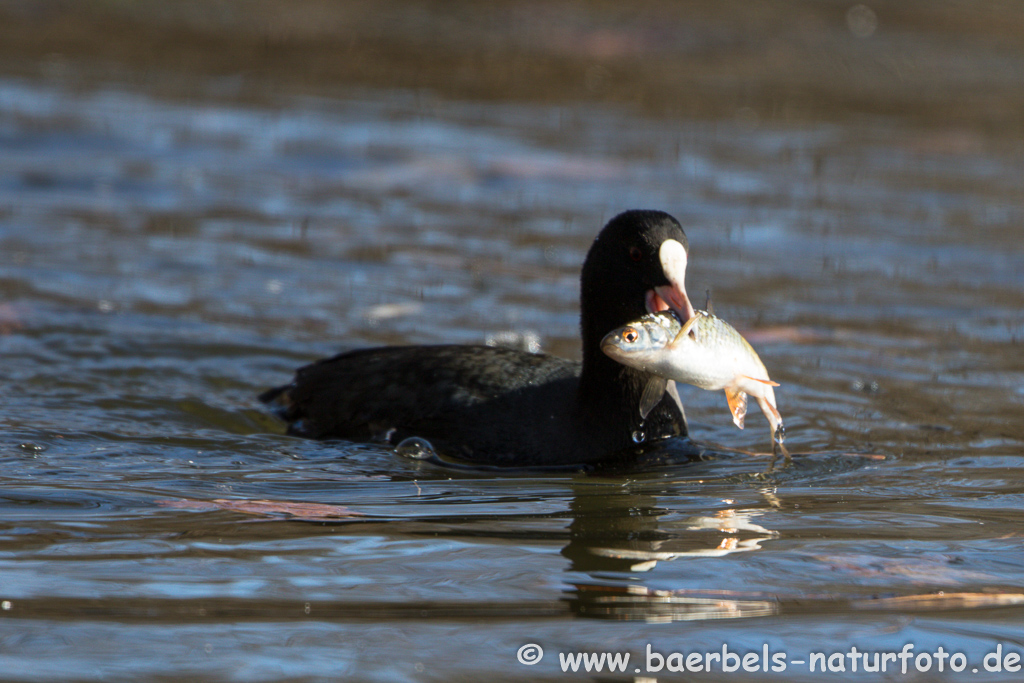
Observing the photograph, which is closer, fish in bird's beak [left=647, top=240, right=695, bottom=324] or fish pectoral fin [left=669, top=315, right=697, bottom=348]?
fish pectoral fin [left=669, top=315, right=697, bottom=348]

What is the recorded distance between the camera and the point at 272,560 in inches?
124

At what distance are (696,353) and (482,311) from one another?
9.00ft

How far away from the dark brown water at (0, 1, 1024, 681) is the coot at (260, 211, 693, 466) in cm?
16

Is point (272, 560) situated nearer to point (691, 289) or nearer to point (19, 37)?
point (691, 289)

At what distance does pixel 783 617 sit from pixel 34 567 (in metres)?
1.68

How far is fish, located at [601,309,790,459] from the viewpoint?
364 cm

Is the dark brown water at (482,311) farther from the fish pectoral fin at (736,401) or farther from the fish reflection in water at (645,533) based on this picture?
the fish pectoral fin at (736,401)

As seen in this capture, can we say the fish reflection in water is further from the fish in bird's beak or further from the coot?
the fish in bird's beak

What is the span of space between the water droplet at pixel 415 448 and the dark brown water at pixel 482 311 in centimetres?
19

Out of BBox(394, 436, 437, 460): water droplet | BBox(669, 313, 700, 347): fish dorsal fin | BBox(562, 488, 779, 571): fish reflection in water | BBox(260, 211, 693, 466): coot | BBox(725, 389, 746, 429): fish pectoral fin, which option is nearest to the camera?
BBox(562, 488, 779, 571): fish reflection in water

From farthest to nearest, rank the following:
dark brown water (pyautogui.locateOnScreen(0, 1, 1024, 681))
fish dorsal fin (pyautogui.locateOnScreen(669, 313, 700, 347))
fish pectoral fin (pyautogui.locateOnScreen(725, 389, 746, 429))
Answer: fish pectoral fin (pyautogui.locateOnScreen(725, 389, 746, 429)) → fish dorsal fin (pyautogui.locateOnScreen(669, 313, 700, 347)) → dark brown water (pyautogui.locateOnScreen(0, 1, 1024, 681))

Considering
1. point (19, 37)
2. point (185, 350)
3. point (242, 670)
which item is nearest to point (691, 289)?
point (185, 350)

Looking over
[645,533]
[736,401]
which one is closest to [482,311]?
Answer: [736,401]

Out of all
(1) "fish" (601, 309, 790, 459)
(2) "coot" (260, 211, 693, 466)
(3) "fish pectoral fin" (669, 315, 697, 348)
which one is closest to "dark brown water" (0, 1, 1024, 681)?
(2) "coot" (260, 211, 693, 466)
